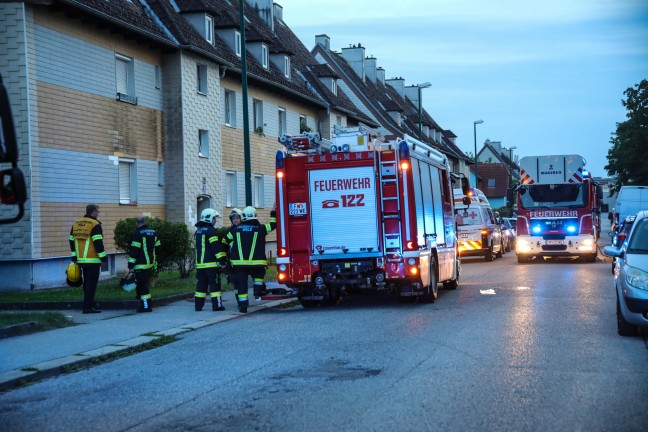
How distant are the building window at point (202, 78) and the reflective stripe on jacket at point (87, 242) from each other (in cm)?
1587

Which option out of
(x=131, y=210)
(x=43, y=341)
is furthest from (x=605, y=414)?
(x=131, y=210)

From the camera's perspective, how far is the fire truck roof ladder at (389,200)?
15.4 meters

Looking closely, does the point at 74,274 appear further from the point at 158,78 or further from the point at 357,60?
the point at 357,60

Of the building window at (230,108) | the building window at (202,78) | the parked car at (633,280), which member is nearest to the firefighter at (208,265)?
the parked car at (633,280)

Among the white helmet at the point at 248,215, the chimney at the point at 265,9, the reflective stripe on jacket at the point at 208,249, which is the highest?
the chimney at the point at 265,9

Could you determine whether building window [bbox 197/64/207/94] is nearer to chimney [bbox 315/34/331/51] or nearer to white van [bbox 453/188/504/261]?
white van [bbox 453/188/504/261]

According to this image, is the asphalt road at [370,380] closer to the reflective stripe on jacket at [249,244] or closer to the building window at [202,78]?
the reflective stripe on jacket at [249,244]

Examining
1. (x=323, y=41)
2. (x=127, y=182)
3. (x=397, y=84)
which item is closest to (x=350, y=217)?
(x=127, y=182)

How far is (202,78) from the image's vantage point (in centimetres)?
3098

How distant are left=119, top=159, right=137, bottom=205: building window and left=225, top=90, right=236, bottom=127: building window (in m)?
7.18

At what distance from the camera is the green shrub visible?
765 inches

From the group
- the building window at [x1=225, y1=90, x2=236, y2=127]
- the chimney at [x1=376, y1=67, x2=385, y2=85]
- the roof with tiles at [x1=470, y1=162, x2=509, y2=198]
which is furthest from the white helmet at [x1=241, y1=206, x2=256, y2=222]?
the roof with tiles at [x1=470, y1=162, x2=509, y2=198]

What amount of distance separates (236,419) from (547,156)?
24540 millimetres

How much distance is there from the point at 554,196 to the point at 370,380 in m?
22.5
